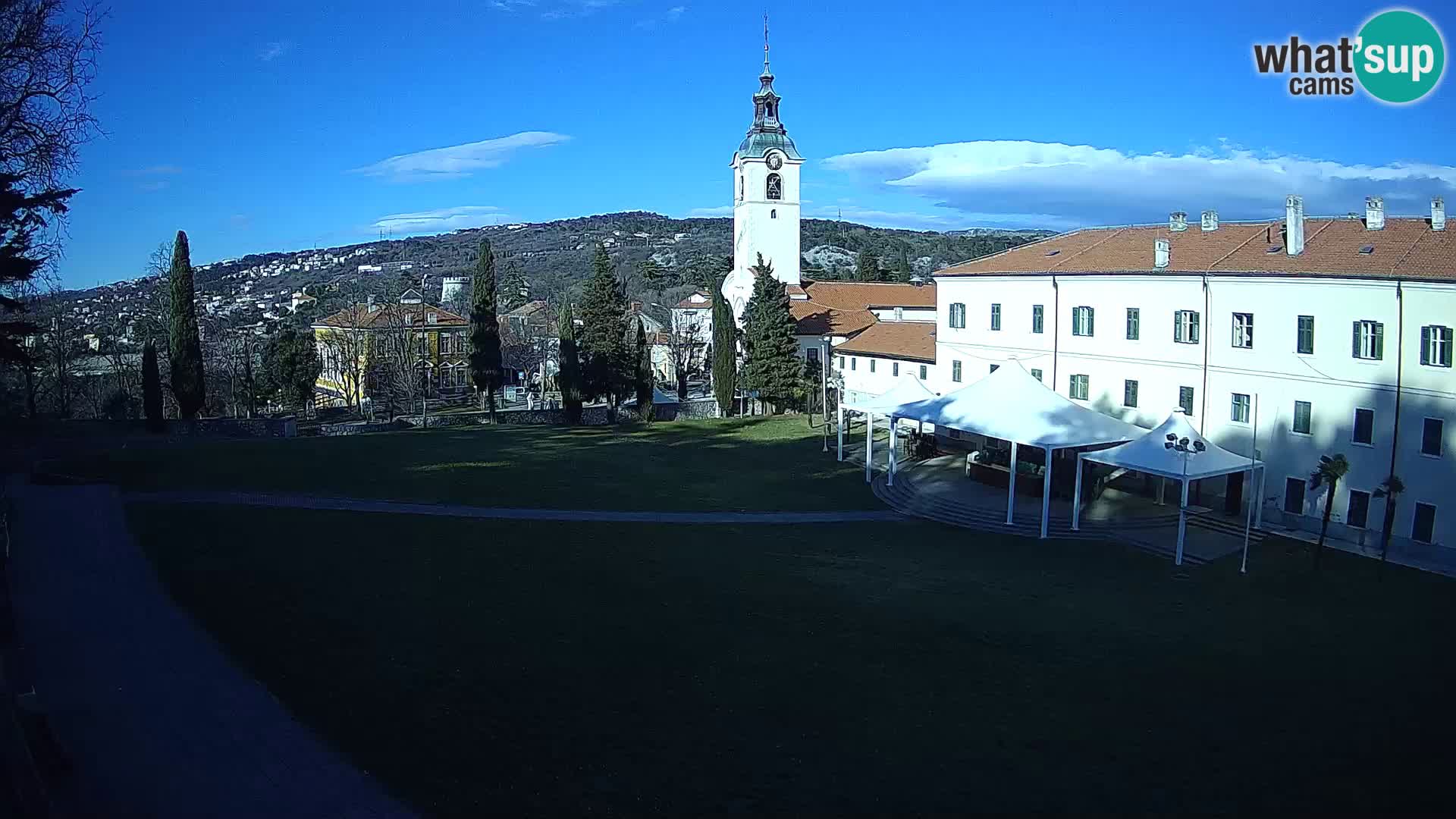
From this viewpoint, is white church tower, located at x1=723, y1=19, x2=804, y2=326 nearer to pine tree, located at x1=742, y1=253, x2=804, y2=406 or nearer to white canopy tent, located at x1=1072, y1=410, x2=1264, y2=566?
pine tree, located at x1=742, y1=253, x2=804, y2=406

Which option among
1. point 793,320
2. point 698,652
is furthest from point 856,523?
point 793,320

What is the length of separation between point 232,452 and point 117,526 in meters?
9.62

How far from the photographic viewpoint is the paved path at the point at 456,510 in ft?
64.0

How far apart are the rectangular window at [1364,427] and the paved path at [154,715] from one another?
22.0m

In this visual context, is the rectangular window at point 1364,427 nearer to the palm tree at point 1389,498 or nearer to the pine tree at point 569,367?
the palm tree at point 1389,498

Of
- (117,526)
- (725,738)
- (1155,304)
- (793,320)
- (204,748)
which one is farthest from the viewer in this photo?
(793,320)

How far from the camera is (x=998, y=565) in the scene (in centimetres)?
→ 1866

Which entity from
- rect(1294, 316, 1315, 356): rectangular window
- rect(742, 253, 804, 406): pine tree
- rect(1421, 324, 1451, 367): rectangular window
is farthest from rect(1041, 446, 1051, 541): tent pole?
rect(742, 253, 804, 406): pine tree

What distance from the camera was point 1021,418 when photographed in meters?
23.0

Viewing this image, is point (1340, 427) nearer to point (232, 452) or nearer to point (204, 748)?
point (204, 748)

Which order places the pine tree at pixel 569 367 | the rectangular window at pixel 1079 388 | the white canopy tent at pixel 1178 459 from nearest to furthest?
1. the white canopy tent at pixel 1178 459
2. the rectangular window at pixel 1079 388
3. the pine tree at pixel 569 367

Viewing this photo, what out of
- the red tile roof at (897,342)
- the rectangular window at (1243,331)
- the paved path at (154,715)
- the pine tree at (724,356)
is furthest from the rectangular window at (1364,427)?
the pine tree at (724,356)

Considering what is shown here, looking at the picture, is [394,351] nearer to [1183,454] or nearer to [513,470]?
[513,470]

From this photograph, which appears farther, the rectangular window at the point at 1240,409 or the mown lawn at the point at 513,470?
the rectangular window at the point at 1240,409
